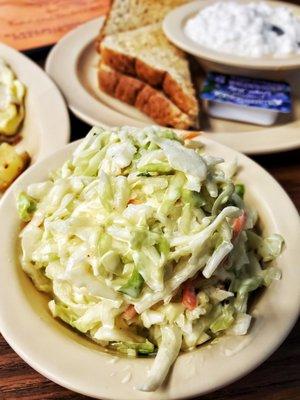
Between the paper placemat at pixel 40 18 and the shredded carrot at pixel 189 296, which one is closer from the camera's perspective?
the shredded carrot at pixel 189 296

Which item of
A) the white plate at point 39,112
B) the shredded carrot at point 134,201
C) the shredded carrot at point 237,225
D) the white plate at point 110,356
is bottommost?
the white plate at point 39,112

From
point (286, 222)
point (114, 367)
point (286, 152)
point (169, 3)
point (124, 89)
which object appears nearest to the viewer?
point (114, 367)

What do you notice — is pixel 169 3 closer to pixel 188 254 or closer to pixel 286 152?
pixel 286 152

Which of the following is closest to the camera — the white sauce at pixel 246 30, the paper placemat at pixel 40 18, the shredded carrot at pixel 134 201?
the shredded carrot at pixel 134 201

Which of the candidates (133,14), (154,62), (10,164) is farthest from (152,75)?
(10,164)

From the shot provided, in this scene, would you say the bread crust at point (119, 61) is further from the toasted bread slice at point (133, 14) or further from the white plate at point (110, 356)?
the white plate at point (110, 356)

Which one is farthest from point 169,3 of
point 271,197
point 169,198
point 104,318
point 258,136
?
point 104,318

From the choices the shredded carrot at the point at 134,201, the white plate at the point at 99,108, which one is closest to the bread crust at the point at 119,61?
the white plate at the point at 99,108

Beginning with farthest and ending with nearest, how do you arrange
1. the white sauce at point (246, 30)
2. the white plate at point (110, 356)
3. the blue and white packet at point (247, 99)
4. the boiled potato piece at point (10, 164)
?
the white sauce at point (246, 30)
the blue and white packet at point (247, 99)
the boiled potato piece at point (10, 164)
the white plate at point (110, 356)
